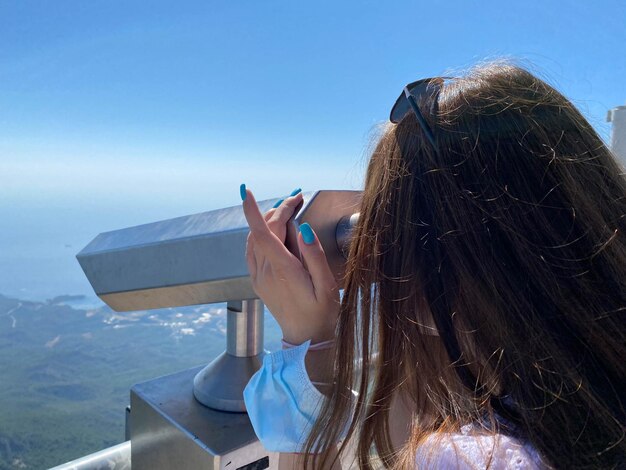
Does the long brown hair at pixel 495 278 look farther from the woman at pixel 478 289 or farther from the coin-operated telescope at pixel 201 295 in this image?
the coin-operated telescope at pixel 201 295

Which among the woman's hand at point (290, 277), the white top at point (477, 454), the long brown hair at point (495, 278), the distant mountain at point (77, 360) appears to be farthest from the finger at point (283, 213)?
the distant mountain at point (77, 360)

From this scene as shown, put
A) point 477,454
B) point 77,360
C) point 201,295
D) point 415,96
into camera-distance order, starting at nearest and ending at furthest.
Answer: point 477,454 → point 415,96 → point 201,295 → point 77,360

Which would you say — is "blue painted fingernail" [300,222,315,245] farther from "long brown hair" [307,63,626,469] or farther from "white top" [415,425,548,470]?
"white top" [415,425,548,470]

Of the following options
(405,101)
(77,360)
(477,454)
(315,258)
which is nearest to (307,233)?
(315,258)

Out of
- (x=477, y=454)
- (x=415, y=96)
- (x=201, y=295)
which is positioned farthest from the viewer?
(x=201, y=295)

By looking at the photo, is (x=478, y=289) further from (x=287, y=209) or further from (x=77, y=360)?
(x=77, y=360)

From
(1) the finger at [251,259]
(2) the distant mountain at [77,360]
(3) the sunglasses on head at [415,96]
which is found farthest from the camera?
(2) the distant mountain at [77,360]

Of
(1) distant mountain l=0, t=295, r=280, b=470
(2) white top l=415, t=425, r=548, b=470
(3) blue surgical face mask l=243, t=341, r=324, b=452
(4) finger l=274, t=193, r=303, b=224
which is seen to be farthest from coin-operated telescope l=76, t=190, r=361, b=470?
(1) distant mountain l=0, t=295, r=280, b=470
